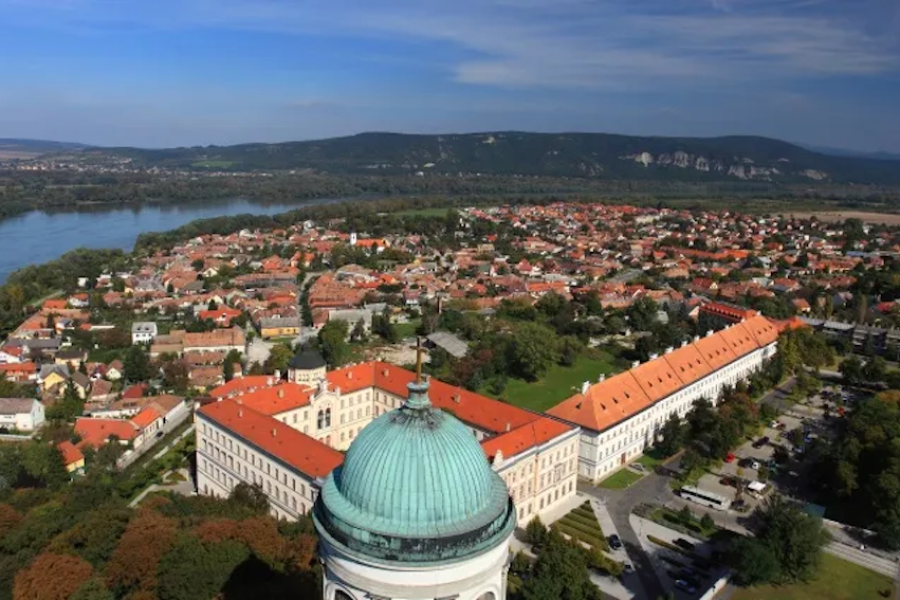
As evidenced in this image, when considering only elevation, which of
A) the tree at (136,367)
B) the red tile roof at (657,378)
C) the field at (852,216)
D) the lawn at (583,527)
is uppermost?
the field at (852,216)

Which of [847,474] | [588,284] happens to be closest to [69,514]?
[847,474]

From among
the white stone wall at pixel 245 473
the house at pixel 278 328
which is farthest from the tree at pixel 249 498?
the house at pixel 278 328

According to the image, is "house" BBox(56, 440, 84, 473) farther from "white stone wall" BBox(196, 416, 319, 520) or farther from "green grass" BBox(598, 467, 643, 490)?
"green grass" BBox(598, 467, 643, 490)

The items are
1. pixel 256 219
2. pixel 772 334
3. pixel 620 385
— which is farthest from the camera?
pixel 256 219

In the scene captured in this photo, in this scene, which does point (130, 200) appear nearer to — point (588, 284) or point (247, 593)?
point (588, 284)

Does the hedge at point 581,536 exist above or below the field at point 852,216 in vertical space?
below

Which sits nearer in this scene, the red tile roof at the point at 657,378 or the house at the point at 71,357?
the red tile roof at the point at 657,378

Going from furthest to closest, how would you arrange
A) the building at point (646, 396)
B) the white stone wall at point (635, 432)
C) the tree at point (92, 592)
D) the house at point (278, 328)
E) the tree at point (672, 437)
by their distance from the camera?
1. the house at point (278, 328)
2. the tree at point (672, 437)
3. the building at point (646, 396)
4. the white stone wall at point (635, 432)
5. the tree at point (92, 592)

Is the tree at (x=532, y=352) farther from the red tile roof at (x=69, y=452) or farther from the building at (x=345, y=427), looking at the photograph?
the red tile roof at (x=69, y=452)
